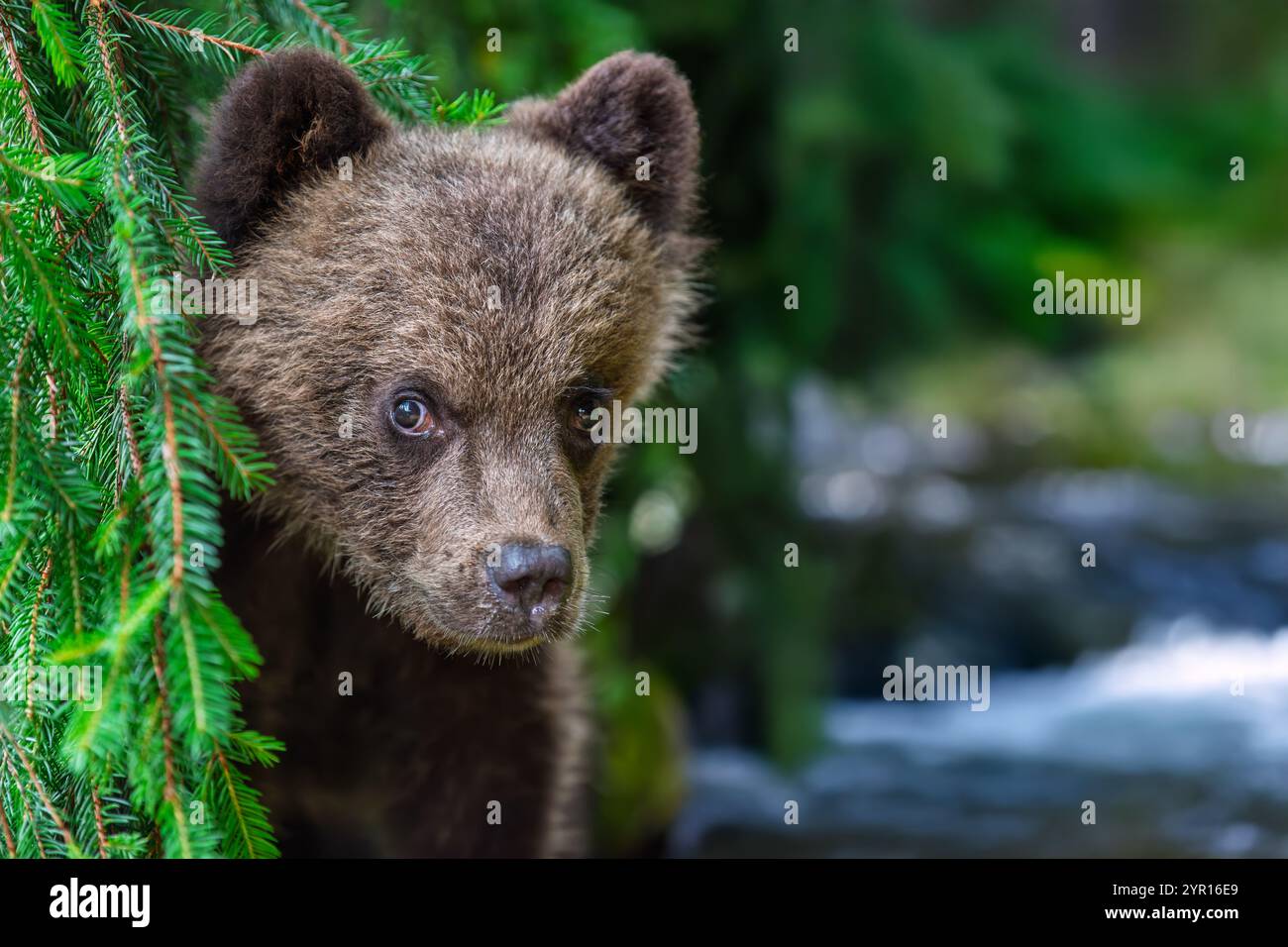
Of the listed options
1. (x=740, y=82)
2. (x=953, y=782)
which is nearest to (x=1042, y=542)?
(x=953, y=782)

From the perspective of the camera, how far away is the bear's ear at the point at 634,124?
338 centimetres

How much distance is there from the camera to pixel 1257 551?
10.5 metres

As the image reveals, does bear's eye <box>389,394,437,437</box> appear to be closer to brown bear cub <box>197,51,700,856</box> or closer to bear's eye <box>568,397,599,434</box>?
brown bear cub <box>197,51,700,856</box>

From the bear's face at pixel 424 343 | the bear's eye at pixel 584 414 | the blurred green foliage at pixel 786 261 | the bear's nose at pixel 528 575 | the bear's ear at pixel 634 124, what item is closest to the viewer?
the bear's nose at pixel 528 575

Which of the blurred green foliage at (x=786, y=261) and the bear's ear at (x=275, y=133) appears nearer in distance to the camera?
the bear's ear at (x=275, y=133)

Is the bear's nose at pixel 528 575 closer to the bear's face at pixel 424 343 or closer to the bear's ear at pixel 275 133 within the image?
the bear's face at pixel 424 343

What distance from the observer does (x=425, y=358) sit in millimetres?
2906

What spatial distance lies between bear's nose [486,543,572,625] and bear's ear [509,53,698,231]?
1206mm

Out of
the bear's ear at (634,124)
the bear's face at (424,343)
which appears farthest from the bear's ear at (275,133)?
the bear's ear at (634,124)

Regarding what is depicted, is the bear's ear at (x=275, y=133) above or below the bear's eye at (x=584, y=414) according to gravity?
above

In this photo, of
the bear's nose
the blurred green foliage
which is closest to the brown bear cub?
the bear's nose

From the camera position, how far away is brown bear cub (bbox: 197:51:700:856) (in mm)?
2910
